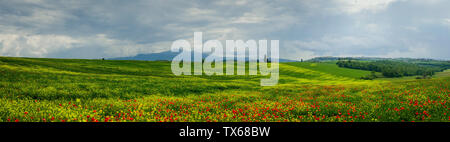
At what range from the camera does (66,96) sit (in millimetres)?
18797

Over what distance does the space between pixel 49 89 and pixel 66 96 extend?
3.19 m
